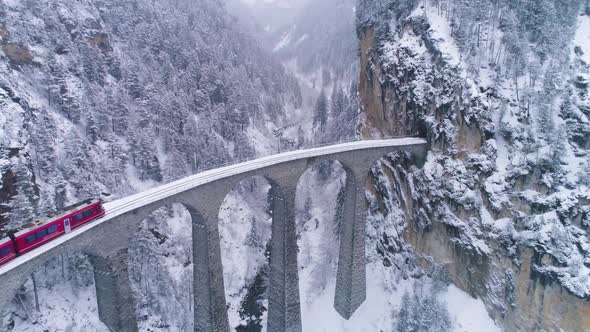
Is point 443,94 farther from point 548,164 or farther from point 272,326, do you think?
point 272,326

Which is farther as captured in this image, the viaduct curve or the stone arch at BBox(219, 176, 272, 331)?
the stone arch at BBox(219, 176, 272, 331)

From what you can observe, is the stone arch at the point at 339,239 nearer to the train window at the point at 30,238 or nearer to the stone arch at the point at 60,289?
the train window at the point at 30,238

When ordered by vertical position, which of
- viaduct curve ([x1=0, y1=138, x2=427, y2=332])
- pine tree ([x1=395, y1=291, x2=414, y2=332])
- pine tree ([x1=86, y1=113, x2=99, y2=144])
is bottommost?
pine tree ([x1=395, y1=291, x2=414, y2=332])

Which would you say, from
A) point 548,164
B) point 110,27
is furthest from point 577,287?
point 110,27

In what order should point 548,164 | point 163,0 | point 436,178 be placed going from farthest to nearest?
point 163,0 → point 436,178 → point 548,164

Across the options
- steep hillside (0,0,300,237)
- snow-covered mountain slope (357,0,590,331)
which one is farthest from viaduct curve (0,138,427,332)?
steep hillside (0,0,300,237)

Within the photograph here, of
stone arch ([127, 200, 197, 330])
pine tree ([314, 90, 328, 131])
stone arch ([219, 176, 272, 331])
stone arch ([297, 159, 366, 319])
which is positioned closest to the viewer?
stone arch ([297, 159, 366, 319])

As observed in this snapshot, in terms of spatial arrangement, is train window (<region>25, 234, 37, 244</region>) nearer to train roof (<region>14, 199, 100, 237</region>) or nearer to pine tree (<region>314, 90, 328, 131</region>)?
train roof (<region>14, 199, 100, 237</region>)

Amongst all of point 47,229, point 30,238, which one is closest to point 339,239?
point 47,229

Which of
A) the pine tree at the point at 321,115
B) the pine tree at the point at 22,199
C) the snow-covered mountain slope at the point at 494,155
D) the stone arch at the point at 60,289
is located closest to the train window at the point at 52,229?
the stone arch at the point at 60,289
